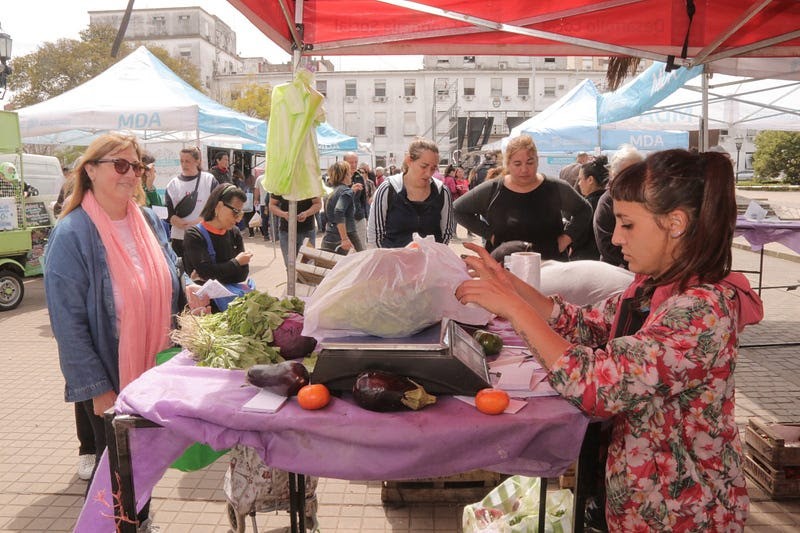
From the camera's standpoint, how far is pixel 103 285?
2.79 metres

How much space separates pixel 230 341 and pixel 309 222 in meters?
6.12

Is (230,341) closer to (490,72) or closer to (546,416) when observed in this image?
(546,416)

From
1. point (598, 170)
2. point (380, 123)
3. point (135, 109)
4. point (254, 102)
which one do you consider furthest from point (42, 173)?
point (380, 123)

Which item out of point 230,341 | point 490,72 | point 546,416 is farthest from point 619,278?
point 490,72

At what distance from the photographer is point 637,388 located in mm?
1564

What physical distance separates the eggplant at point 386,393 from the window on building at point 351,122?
208ft

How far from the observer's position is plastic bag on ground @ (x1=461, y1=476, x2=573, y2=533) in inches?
101

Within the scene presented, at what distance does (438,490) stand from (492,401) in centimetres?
189

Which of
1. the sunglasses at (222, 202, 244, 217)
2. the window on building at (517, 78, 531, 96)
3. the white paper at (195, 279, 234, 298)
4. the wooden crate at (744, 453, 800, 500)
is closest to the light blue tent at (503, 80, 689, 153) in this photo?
the sunglasses at (222, 202, 244, 217)

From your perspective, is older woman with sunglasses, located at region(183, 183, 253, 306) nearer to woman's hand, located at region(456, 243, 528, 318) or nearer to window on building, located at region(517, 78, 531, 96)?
woman's hand, located at region(456, 243, 528, 318)

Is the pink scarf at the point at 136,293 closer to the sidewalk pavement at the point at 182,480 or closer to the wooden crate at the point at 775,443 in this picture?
the sidewalk pavement at the point at 182,480

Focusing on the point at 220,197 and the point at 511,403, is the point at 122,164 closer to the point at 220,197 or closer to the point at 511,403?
the point at 220,197

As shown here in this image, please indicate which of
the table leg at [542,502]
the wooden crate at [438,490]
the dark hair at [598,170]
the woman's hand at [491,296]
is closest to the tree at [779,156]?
the dark hair at [598,170]

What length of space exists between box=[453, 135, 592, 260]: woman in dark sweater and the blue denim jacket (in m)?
3.01
